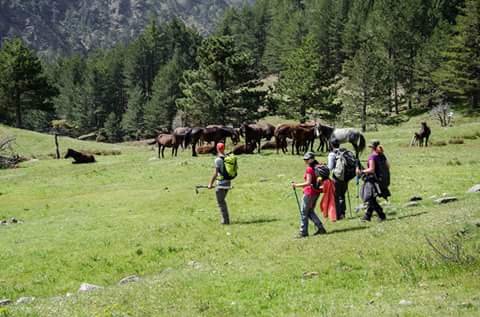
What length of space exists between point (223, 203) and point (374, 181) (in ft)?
20.5

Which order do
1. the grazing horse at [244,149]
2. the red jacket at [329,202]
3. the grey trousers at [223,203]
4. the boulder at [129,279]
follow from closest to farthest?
the boulder at [129,279] → the red jacket at [329,202] → the grey trousers at [223,203] → the grazing horse at [244,149]

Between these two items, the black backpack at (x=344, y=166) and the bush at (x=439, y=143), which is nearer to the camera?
the black backpack at (x=344, y=166)

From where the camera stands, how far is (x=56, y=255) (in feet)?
63.9

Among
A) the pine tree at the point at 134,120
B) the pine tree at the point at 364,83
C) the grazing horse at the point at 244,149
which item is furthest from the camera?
the pine tree at the point at 134,120

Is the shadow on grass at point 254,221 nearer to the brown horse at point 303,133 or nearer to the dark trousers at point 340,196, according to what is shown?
the dark trousers at point 340,196

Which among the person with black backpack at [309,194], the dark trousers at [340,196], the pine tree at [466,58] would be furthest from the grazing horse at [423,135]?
the pine tree at [466,58]

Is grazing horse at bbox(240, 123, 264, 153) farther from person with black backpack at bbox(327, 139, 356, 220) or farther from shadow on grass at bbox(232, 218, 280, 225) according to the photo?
person with black backpack at bbox(327, 139, 356, 220)

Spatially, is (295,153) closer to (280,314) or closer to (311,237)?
(311,237)

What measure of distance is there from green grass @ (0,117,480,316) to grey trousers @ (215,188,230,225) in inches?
21.9

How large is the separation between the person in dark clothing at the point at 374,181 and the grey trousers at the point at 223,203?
5406mm

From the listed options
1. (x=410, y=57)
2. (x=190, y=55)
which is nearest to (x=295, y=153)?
(x=410, y=57)

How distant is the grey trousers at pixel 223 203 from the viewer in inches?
843

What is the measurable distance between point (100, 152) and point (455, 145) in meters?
38.4

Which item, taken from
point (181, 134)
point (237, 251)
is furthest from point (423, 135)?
point (237, 251)
